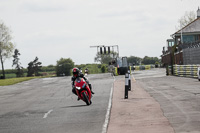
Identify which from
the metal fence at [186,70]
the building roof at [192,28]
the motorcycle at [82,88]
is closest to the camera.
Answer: the motorcycle at [82,88]

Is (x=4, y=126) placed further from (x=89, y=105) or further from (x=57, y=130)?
(x=89, y=105)

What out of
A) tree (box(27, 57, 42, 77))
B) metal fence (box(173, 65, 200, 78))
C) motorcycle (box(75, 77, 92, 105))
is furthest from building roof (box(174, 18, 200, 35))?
tree (box(27, 57, 42, 77))

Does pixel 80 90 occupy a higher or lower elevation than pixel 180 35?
lower

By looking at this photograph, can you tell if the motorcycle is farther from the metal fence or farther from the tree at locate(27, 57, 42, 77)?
the tree at locate(27, 57, 42, 77)

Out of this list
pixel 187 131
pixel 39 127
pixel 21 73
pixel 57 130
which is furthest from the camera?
pixel 21 73

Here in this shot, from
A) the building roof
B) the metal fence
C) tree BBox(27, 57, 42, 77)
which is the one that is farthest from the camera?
tree BBox(27, 57, 42, 77)

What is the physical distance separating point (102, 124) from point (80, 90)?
4.99m

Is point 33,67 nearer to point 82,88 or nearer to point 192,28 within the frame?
point 192,28

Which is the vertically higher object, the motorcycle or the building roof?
the building roof

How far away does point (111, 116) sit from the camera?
1146 centimetres

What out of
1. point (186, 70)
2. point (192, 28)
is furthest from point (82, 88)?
point (192, 28)

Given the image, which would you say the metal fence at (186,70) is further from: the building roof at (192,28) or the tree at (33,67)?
the tree at (33,67)

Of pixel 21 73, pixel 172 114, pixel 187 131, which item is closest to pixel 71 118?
pixel 172 114

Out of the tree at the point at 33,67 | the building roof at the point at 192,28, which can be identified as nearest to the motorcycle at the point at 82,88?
the building roof at the point at 192,28
